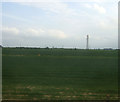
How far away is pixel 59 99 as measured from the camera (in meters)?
6.80

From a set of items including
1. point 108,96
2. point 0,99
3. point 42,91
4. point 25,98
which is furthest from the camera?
point 42,91

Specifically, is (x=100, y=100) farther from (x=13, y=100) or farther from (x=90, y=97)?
(x=13, y=100)

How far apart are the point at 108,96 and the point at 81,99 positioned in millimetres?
1290

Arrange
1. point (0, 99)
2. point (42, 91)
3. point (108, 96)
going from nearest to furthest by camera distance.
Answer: point (0, 99) < point (108, 96) < point (42, 91)

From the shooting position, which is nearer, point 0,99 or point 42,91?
point 0,99

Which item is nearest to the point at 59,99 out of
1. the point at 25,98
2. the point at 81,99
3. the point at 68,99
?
the point at 68,99

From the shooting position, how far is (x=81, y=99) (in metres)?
6.90

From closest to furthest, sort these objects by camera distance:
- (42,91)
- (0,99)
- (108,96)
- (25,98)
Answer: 1. (0,99)
2. (25,98)
3. (108,96)
4. (42,91)

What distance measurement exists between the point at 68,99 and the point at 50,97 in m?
0.73

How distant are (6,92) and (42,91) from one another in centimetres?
150

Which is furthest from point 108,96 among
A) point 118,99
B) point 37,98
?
point 37,98

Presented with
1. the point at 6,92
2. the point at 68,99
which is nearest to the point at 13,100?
the point at 6,92

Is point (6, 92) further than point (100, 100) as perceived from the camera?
Yes

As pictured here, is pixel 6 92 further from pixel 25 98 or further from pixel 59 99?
pixel 59 99
